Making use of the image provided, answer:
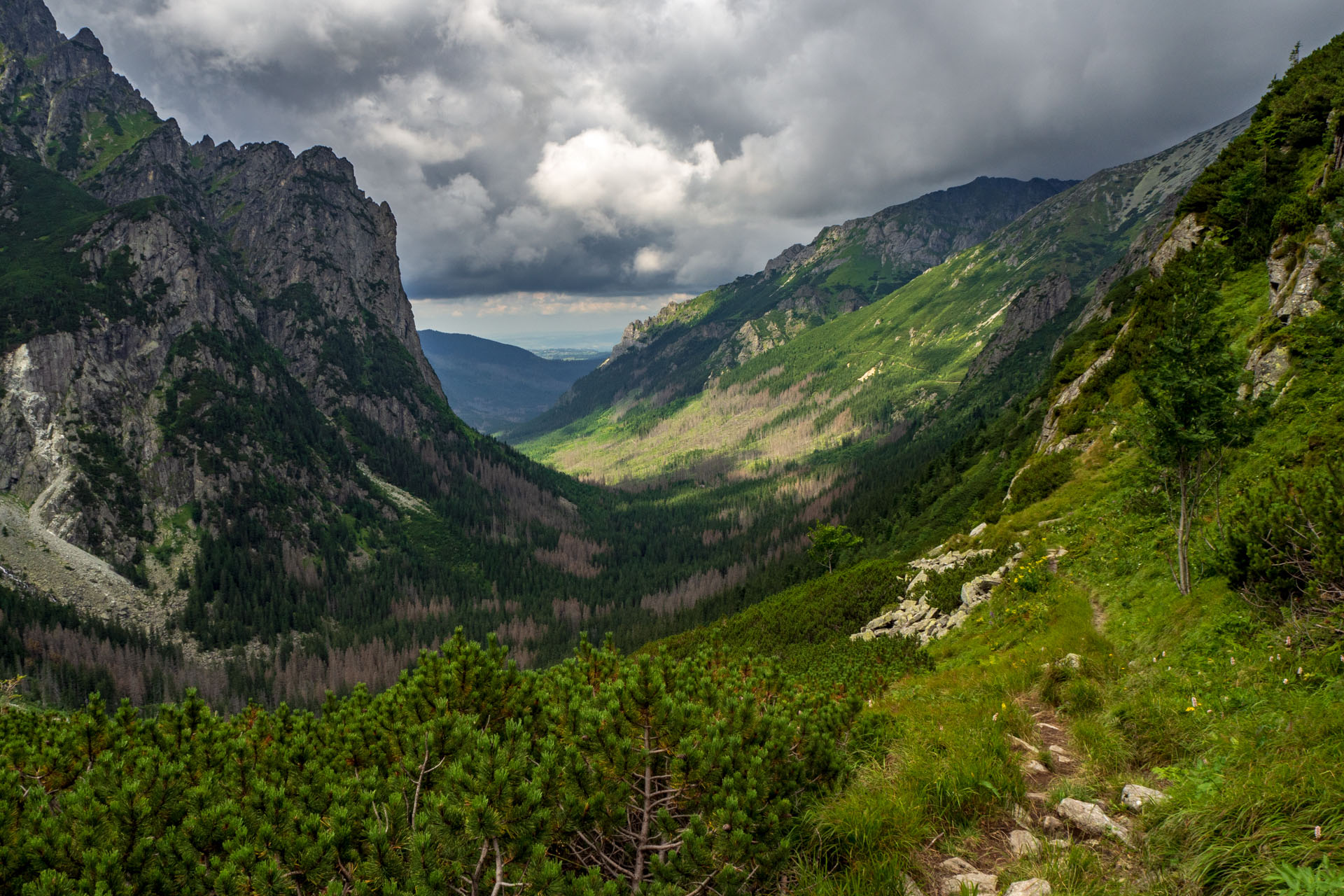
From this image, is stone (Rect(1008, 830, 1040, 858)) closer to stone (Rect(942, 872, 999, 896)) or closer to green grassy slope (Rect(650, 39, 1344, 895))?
green grassy slope (Rect(650, 39, 1344, 895))

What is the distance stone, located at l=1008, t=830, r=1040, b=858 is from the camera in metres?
6.59

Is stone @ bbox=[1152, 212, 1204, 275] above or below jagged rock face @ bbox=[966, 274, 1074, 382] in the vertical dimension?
below

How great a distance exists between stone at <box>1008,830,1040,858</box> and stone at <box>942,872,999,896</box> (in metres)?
0.52

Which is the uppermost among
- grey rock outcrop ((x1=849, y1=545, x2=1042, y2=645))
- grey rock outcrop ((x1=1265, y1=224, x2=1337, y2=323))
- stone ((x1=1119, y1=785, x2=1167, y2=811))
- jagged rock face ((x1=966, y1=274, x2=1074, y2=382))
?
jagged rock face ((x1=966, y1=274, x2=1074, y2=382))

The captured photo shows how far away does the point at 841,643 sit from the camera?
3428 centimetres

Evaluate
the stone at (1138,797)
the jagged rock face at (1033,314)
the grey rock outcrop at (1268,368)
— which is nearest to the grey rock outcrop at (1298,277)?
the grey rock outcrop at (1268,368)

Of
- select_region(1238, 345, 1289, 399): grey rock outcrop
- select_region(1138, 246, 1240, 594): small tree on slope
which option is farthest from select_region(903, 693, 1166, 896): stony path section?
select_region(1238, 345, 1289, 399): grey rock outcrop

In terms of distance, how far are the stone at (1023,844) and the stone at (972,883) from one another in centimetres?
52

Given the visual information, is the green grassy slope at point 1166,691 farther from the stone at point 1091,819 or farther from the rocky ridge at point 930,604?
the rocky ridge at point 930,604

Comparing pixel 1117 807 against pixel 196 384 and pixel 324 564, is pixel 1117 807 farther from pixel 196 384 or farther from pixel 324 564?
pixel 196 384

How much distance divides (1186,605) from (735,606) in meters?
98.2

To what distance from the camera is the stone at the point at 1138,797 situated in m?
6.62

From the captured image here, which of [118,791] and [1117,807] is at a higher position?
[118,791]

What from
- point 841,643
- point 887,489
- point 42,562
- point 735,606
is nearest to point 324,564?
point 42,562
